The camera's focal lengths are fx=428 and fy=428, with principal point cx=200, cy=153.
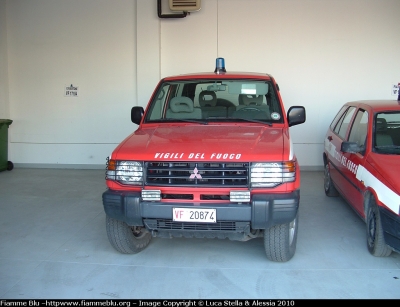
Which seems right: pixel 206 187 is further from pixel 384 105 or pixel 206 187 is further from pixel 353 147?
pixel 384 105

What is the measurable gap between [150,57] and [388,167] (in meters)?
5.64

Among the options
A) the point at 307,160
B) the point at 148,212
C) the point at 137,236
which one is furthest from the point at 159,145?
the point at 307,160

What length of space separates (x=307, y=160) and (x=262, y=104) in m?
4.19

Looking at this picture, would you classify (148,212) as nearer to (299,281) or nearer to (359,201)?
(299,281)

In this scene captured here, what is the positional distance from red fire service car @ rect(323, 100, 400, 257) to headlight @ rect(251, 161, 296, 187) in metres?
1.00

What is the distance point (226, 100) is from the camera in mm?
4891

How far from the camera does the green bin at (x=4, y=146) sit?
349 inches

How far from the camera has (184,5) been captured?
8.19 m

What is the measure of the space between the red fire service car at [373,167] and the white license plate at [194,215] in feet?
5.25

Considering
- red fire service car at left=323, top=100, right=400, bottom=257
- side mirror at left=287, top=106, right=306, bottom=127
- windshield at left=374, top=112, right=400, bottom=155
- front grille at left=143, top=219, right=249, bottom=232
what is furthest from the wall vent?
front grille at left=143, top=219, right=249, bottom=232

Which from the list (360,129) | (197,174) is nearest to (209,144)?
(197,174)

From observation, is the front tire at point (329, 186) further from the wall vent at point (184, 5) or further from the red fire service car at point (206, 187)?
the wall vent at point (184, 5)

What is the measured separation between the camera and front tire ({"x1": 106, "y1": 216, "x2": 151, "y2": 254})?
4.14m

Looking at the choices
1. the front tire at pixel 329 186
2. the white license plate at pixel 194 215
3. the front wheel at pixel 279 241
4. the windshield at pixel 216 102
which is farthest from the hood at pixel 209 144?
the front tire at pixel 329 186
